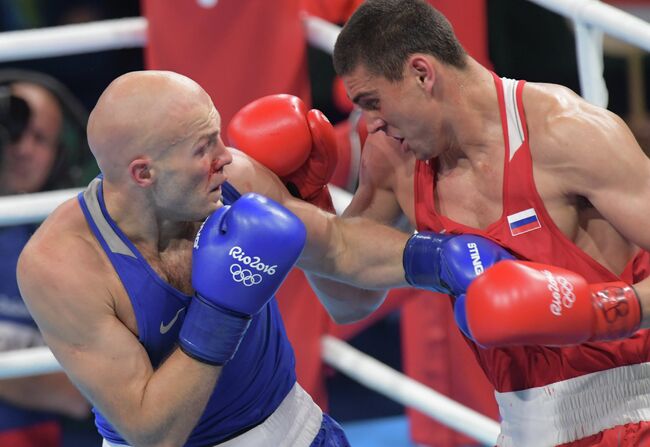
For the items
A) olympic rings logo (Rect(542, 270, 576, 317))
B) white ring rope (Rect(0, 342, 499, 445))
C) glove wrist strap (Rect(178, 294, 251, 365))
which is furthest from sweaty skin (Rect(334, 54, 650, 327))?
white ring rope (Rect(0, 342, 499, 445))

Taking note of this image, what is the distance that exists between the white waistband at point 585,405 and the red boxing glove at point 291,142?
0.70 m

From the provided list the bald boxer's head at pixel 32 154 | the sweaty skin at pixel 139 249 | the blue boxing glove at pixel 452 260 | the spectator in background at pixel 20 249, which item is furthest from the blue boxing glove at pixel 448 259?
the bald boxer's head at pixel 32 154

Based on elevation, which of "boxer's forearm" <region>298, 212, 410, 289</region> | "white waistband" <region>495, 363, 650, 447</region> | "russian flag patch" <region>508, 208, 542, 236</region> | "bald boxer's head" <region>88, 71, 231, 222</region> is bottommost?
"white waistband" <region>495, 363, 650, 447</region>

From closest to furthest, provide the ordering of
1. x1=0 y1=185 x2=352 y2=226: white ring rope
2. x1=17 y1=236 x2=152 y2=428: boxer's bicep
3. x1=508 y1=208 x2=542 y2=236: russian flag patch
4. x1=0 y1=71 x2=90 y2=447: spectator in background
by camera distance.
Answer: x1=17 y1=236 x2=152 y2=428: boxer's bicep, x1=508 y1=208 x2=542 y2=236: russian flag patch, x1=0 y1=185 x2=352 y2=226: white ring rope, x1=0 y1=71 x2=90 y2=447: spectator in background

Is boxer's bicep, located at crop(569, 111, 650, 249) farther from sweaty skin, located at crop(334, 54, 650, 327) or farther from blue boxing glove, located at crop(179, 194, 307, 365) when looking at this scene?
blue boxing glove, located at crop(179, 194, 307, 365)

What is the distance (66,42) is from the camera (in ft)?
9.59

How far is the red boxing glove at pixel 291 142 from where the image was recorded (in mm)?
2457

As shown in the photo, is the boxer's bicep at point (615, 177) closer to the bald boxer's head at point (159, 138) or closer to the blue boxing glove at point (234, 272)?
the blue boxing glove at point (234, 272)

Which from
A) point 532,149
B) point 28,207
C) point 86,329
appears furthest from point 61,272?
point 532,149

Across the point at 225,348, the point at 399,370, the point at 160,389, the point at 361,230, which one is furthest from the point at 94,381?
the point at 399,370

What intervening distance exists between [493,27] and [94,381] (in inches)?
126

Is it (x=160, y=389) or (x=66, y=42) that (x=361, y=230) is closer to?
(x=160, y=389)

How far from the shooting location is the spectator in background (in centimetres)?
349

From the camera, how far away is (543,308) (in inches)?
76.6
